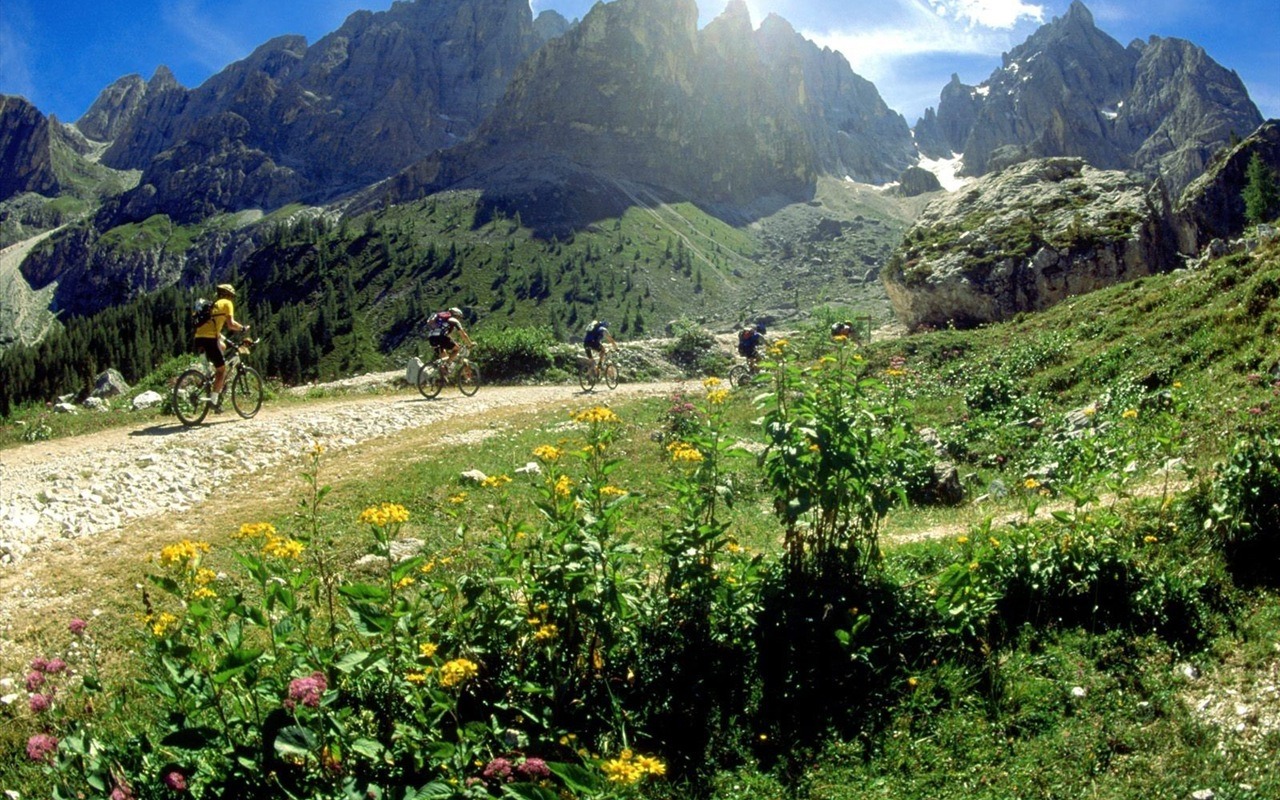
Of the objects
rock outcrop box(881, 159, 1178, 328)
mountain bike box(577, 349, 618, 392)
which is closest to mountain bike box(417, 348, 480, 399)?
mountain bike box(577, 349, 618, 392)

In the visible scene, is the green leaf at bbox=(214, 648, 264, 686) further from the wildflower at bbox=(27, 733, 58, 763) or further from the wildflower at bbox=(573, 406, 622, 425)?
the wildflower at bbox=(573, 406, 622, 425)

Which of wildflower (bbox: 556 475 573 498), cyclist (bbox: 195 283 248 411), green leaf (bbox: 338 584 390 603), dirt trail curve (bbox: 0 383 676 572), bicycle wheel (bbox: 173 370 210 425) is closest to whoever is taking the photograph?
green leaf (bbox: 338 584 390 603)

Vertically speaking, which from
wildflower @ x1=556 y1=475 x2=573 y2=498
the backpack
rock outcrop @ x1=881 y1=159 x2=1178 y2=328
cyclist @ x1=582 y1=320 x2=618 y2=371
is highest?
rock outcrop @ x1=881 y1=159 x2=1178 y2=328

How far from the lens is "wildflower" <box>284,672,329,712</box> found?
4344mm

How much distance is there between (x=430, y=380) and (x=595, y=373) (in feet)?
22.5

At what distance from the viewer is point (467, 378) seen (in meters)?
25.7

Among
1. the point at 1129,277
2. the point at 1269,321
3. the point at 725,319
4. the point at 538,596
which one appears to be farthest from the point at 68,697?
the point at 725,319

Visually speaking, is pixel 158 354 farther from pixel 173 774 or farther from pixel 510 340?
pixel 173 774

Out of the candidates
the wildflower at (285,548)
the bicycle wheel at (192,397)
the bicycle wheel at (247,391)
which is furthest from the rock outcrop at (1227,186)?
the wildflower at (285,548)

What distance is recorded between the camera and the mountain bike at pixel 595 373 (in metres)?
29.1

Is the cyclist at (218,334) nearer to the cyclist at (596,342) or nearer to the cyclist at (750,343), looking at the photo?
the cyclist at (596,342)

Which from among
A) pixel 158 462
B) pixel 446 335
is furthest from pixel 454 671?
pixel 446 335

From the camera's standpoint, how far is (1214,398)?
12.6 m

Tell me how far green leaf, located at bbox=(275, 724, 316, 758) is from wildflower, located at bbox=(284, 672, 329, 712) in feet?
0.49
